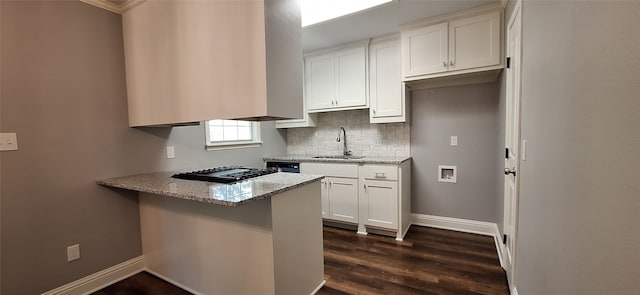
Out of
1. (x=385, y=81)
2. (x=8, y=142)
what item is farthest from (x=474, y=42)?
(x=8, y=142)

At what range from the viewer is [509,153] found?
79.3 inches

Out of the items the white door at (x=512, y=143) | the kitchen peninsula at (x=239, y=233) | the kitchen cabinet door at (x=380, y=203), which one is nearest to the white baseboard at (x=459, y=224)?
the kitchen cabinet door at (x=380, y=203)

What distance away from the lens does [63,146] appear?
192 cm

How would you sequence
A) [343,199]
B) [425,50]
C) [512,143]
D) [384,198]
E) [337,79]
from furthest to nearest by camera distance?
[337,79] < [343,199] < [384,198] < [425,50] < [512,143]

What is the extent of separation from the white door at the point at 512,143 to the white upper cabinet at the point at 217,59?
4.81ft

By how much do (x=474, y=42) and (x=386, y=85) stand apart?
37.9 inches

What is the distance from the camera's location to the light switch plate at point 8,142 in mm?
1653

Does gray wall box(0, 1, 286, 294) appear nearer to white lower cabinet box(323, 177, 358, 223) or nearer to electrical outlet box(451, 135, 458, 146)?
white lower cabinet box(323, 177, 358, 223)

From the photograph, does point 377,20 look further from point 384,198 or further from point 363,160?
point 384,198

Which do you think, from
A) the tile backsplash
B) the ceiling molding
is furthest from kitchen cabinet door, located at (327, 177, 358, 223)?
the ceiling molding

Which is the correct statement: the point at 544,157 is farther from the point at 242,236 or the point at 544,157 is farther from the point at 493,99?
the point at 493,99

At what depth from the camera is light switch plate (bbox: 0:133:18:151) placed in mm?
1653

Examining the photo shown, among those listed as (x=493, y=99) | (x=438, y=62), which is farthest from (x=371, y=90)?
(x=493, y=99)

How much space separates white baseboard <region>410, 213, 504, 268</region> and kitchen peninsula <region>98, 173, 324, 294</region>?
1740 millimetres
